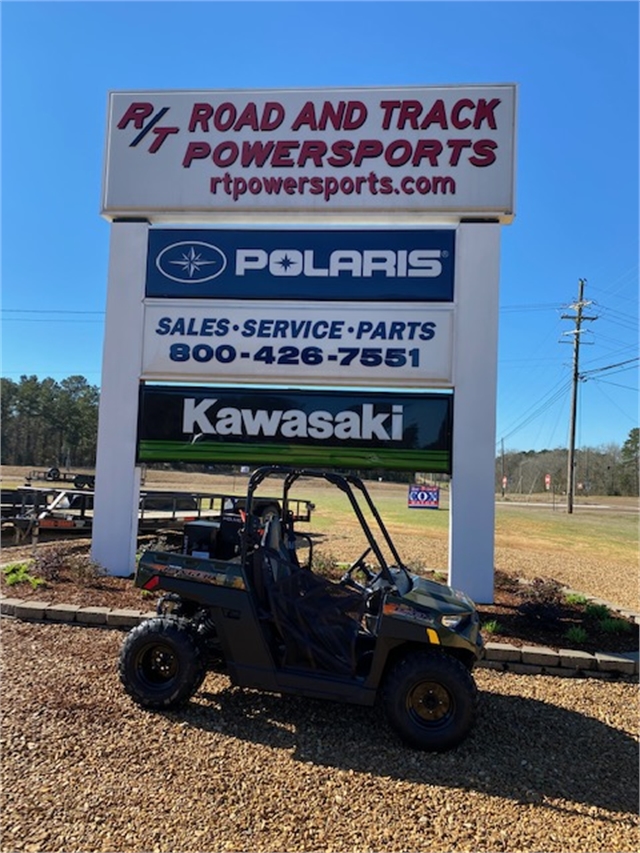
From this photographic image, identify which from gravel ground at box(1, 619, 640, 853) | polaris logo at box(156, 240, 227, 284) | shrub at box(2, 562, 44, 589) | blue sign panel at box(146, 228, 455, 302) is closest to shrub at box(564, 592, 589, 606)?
gravel ground at box(1, 619, 640, 853)

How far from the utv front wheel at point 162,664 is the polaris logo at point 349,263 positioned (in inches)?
218

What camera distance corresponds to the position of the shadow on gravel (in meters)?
3.52

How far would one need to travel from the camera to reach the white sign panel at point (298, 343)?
8.14 metres

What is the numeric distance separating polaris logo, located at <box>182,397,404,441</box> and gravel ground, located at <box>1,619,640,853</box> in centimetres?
393

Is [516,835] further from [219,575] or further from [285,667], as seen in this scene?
[219,575]

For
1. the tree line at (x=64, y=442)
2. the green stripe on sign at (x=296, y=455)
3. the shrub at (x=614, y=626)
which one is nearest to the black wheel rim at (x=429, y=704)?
the shrub at (x=614, y=626)

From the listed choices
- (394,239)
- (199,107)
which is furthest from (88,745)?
(199,107)

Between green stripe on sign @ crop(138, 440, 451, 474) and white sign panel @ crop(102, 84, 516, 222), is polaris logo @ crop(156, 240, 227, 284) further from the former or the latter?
green stripe on sign @ crop(138, 440, 451, 474)

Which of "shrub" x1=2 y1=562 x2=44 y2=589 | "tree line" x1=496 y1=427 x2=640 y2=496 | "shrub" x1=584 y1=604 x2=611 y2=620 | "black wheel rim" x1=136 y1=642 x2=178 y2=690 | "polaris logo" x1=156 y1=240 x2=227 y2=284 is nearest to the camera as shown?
"black wheel rim" x1=136 y1=642 x2=178 y2=690

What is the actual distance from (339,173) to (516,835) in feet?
26.1

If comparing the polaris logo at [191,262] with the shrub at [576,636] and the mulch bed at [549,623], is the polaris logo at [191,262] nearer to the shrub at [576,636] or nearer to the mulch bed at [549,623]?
the mulch bed at [549,623]

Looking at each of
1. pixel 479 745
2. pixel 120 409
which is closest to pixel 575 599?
pixel 479 745

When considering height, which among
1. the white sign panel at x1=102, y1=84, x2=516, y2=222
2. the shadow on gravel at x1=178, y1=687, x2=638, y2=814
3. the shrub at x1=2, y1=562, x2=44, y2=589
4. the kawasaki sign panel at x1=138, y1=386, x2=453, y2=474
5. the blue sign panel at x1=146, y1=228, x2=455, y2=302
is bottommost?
the shadow on gravel at x1=178, y1=687, x2=638, y2=814

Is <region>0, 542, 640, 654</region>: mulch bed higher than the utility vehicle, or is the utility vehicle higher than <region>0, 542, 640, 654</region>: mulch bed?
the utility vehicle
